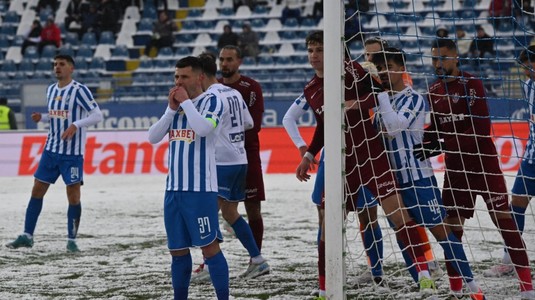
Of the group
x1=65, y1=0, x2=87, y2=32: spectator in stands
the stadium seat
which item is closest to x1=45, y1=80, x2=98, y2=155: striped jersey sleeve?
x1=65, y1=0, x2=87, y2=32: spectator in stands

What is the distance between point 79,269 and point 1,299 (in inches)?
58.3

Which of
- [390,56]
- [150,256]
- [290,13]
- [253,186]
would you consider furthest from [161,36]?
[390,56]

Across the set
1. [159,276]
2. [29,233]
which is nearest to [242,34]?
[29,233]

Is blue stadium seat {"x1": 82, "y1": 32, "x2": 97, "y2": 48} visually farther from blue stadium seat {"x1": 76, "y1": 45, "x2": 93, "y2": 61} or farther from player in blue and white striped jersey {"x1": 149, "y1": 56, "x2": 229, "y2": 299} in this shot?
player in blue and white striped jersey {"x1": 149, "y1": 56, "x2": 229, "y2": 299}

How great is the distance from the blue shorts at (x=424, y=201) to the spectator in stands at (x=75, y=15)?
20.7 m

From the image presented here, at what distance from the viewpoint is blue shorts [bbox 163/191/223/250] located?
641 cm

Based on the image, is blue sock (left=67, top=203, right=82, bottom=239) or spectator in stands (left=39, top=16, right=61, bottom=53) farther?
spectator in stands (left=39, top=16, right=61, bottom=53)

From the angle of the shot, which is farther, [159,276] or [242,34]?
[242,34]

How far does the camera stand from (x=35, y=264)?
923 centimetres

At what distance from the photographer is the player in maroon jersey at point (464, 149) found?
23.3 feet

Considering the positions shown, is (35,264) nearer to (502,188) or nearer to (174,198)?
(174,198)

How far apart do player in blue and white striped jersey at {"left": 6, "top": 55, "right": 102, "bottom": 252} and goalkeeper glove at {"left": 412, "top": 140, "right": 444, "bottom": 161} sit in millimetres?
4065

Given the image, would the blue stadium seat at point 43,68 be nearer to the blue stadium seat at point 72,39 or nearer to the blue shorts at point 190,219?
the blue stadium seat at point 72,39

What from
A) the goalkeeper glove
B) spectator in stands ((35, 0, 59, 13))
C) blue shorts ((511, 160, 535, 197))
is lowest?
the goalkeeper glove
